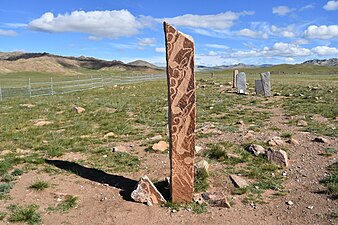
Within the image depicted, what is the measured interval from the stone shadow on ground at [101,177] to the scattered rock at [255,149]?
2801mm

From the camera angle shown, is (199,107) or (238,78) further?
(238,78)

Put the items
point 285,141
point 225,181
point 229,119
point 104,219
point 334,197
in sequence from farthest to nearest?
point 229,119
point 285,141
point 225,181
point 334,197
point 104,219

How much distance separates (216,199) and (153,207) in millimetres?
1022

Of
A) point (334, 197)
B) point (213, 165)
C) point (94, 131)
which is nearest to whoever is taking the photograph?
point (334, 197)

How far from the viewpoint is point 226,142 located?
28.9ft

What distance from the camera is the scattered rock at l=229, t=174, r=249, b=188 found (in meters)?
6.31

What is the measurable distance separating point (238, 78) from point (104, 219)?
1797 cm

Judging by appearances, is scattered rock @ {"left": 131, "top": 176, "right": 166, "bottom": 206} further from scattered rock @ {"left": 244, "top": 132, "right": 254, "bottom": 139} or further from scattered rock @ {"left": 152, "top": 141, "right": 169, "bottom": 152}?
scattered rock @ {"left": 244, "top": 132, "right": 254, "bottom": 139}

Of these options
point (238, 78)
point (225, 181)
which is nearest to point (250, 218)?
point (225, 181)

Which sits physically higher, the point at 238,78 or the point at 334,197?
the point at 238,78

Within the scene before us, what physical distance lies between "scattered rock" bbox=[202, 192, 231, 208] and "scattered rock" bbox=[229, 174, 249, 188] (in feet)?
2.26

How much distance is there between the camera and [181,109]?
5582mm

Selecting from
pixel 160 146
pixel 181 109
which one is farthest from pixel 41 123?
Result: pixel 181 109

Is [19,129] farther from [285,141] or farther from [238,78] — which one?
[238,78]
